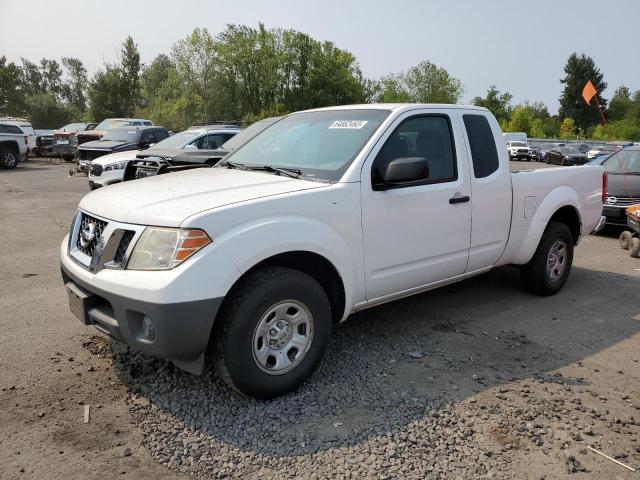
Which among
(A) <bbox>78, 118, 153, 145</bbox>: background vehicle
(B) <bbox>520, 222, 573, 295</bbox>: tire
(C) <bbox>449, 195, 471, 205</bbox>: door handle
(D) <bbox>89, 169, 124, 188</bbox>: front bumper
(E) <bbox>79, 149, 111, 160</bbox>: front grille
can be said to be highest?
(A) <bbox>78, 118, 153, 145</bbox>: background vehicle

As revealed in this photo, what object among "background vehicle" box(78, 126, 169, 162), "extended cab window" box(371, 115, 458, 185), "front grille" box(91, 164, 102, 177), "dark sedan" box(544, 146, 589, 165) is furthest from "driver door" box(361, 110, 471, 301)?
"dark sedan" box(544, 146, 589, 165)

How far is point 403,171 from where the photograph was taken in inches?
143

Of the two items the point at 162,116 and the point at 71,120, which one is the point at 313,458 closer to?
the point at 162,116

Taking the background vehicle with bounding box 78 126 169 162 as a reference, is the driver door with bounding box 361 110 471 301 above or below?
below

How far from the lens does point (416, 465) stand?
2760 millimetres

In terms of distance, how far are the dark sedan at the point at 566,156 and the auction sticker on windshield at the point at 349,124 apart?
31.2 metres

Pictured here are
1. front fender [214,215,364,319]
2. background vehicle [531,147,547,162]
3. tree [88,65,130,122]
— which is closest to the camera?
front fender [214,215,364,319]

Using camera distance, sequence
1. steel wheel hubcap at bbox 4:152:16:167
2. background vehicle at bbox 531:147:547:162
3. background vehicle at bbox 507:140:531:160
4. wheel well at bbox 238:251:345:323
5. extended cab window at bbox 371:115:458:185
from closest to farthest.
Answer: wheel well at bbox 238:251:345:323
extended cab window at bbox 371:115:458:185
steel wheel hubcap at bbox 4:152:16:167
background vehicle at bbox 507:140:531:160
background vehicle at bbox 531:147:547:162

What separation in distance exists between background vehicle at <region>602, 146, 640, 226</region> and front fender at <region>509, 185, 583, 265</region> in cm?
453

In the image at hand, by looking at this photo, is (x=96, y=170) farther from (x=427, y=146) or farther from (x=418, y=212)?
(x=418, y=212)

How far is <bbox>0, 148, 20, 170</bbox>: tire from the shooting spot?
2241cm

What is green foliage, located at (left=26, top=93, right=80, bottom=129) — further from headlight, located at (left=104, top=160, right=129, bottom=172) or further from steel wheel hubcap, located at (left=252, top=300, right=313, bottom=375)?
steel wheel hubcap, located at (left=252, top=300, right=313, bottom=375)

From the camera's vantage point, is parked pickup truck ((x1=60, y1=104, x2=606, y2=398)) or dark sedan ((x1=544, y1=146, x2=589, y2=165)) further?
dark sedan ((x1=544, y1=146, x2=589, y2=165))

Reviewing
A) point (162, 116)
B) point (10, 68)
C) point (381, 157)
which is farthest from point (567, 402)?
point (10, 68)
